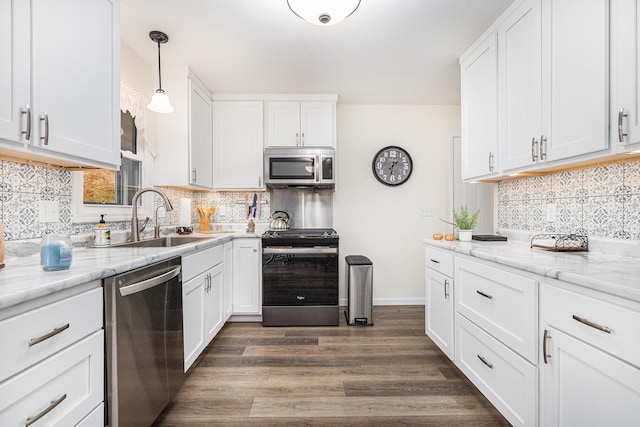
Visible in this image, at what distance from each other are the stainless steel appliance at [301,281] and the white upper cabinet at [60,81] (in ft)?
5.57

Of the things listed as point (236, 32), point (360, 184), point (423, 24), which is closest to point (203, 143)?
point (236, 32)

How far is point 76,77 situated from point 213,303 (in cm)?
177

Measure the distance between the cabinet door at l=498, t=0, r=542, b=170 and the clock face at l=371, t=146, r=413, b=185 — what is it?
1.72m

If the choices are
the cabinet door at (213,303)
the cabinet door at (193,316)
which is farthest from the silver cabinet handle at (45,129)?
the cabinet door at (213,303)

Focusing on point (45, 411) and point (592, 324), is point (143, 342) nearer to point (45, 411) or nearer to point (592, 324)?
point (45, 411)

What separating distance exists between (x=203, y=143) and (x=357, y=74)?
5.54 feet

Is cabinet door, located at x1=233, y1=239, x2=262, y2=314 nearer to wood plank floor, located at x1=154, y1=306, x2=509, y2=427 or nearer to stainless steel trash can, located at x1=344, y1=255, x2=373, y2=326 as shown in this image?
wood plank floor, located at x1=154, y1=306, x2=509, y2=427

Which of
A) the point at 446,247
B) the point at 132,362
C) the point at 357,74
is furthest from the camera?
the point at 357,74

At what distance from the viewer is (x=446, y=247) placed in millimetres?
2135

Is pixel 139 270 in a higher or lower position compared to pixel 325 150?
lower

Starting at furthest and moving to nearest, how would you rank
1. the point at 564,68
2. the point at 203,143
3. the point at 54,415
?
1. the point at 203,143
2. the point at 564,68
3. the point at 54,415

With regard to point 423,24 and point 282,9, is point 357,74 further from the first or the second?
point 282,9

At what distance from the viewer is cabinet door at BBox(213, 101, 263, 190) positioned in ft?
11.0

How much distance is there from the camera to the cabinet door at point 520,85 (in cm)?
173
